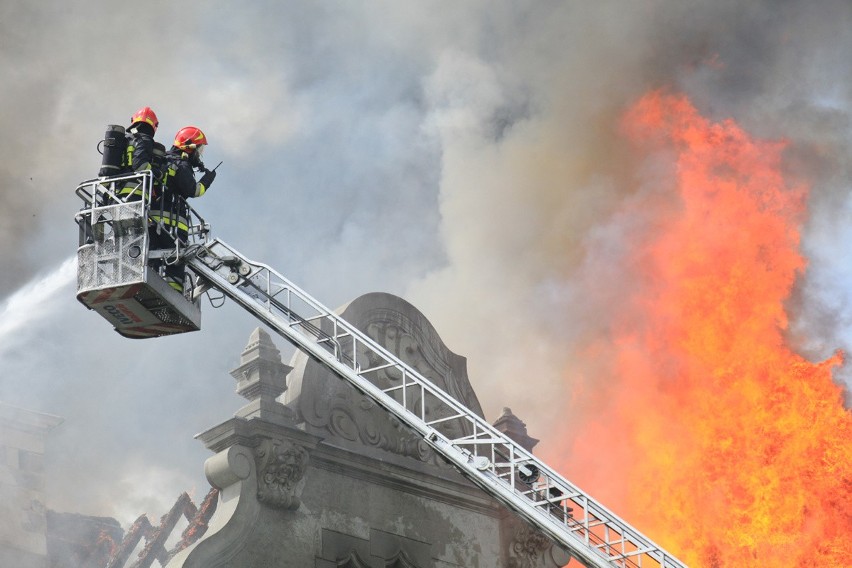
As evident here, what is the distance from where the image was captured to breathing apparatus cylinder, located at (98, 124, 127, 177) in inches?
447

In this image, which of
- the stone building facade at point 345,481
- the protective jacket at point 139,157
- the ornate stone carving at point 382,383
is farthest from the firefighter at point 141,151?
the ornate stone carving at point 382,383

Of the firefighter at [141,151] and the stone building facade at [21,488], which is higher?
the firefighter at [141,151]

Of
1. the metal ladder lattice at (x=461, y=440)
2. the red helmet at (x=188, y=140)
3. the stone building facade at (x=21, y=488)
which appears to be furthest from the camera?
the stone building facade at (x=21, y=488)

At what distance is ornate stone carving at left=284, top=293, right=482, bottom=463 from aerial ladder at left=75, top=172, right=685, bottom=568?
2.92 ft

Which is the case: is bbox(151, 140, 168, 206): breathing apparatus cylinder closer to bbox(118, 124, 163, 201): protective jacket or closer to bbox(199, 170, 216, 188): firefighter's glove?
bbox(118, 124, 163, 201): protective jacket

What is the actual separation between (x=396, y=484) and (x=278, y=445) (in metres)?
2.02

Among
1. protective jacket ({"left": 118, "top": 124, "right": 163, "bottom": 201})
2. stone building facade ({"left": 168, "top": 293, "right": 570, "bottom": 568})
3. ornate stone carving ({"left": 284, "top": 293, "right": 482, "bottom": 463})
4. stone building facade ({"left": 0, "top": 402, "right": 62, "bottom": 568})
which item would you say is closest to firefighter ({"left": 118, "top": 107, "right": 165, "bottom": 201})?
protective jacket ({"left": 118, "top": 124, "right": 163, "bottom": 201})

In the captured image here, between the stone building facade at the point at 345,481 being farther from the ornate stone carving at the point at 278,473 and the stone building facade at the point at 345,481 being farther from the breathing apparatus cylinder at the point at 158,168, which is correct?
the breathing apparatus cylinder at the point at 158,168

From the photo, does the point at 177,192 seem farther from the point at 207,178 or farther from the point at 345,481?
the point at 345,481

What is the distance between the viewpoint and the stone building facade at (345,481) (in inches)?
Result: 452

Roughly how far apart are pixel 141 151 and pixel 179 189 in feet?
1.87

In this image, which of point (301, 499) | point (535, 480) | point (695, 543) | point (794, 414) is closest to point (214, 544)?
point (301, 499)

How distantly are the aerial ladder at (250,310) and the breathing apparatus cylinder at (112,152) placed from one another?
0.13m

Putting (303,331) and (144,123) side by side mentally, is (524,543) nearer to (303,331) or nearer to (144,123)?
(303,331)
